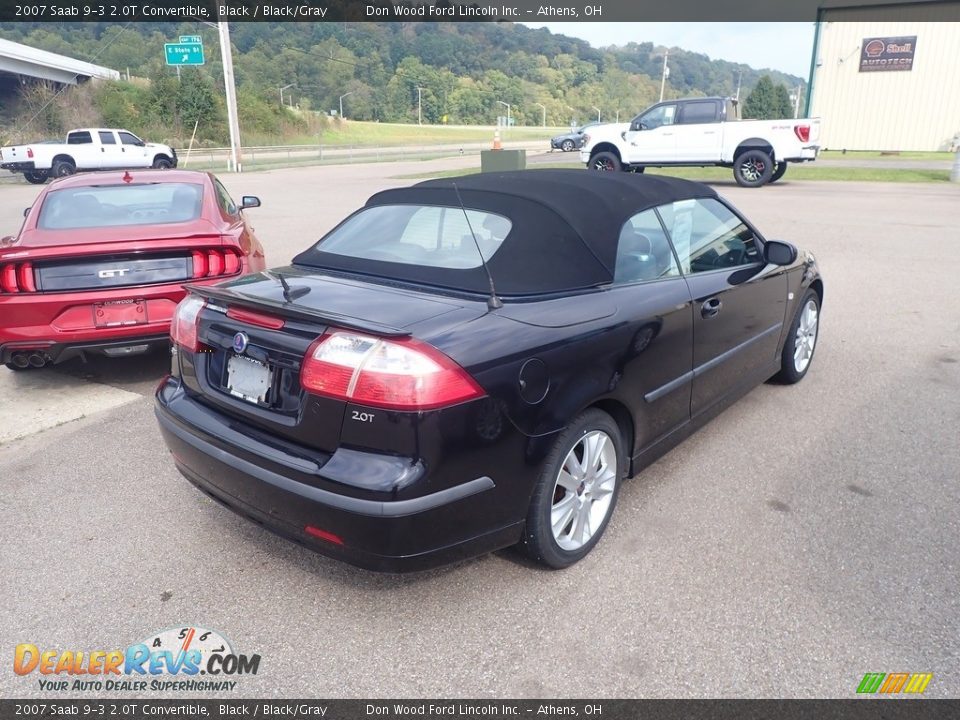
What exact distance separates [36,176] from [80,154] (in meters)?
2.00

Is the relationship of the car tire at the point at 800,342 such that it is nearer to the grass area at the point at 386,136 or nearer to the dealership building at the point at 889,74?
the dealership building at the point at 889,74

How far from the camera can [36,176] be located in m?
28.8

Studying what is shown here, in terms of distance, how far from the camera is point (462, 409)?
241 cm

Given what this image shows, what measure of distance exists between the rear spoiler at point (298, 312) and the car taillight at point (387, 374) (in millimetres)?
29

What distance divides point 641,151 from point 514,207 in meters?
17.8

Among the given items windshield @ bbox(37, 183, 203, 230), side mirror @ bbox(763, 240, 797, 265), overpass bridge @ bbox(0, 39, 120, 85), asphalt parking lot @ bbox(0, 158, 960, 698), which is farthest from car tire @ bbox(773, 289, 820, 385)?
overpass bridge @ bbox(0, 39, 120, 85)

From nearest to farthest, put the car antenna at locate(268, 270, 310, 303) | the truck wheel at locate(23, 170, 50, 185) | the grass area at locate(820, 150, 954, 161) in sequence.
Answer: the car antenna at locate(268, 270, 310, 303) → the truck wheel at locate(23, 170, 50, 185) → the grass area at locate(820, 150, 954, 161)

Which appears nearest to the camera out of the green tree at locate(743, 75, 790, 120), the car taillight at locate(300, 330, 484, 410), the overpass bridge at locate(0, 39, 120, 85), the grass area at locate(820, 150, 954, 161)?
the car taillight at locate(300, 330, 484, 410)

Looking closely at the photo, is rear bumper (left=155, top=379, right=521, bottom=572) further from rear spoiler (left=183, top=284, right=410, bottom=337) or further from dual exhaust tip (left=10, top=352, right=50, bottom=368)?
dual exhaust tip (left=10, top=352, right=50, bottom=368)

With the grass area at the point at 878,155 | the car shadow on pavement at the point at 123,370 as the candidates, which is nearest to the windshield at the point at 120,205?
the car shadow on pavement at the point at 123,370

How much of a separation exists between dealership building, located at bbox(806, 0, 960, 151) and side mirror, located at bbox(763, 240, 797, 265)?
129 feet

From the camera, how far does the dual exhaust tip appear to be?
189 inches

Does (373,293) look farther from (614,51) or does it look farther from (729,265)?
(614,51)

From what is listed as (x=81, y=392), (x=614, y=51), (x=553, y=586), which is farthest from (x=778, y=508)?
(x=614, y=51)
